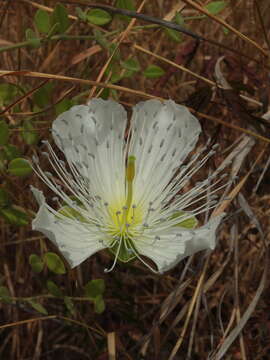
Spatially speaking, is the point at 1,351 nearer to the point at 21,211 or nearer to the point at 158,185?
the point at 21,211

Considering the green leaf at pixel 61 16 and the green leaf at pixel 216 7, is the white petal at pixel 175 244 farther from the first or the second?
the green leaf at pixel 216 7

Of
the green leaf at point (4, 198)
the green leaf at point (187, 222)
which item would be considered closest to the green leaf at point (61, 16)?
the green leaf at point (4, 198)

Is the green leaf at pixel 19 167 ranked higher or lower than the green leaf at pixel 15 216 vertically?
higher

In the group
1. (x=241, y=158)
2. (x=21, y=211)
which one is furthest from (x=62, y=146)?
(x=241, y=158)

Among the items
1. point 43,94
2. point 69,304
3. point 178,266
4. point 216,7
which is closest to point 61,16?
point 43,94

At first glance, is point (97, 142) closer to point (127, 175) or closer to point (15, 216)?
point (127, 175)

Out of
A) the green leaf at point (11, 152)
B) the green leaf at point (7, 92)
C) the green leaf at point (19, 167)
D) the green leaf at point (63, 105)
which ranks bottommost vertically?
the green leaf at point (19, 167)

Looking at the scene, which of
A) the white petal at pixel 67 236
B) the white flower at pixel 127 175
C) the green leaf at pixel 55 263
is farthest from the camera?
the green leaf at pixel 55 263

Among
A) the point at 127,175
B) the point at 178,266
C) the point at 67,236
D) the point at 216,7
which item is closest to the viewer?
the point at 67,236
